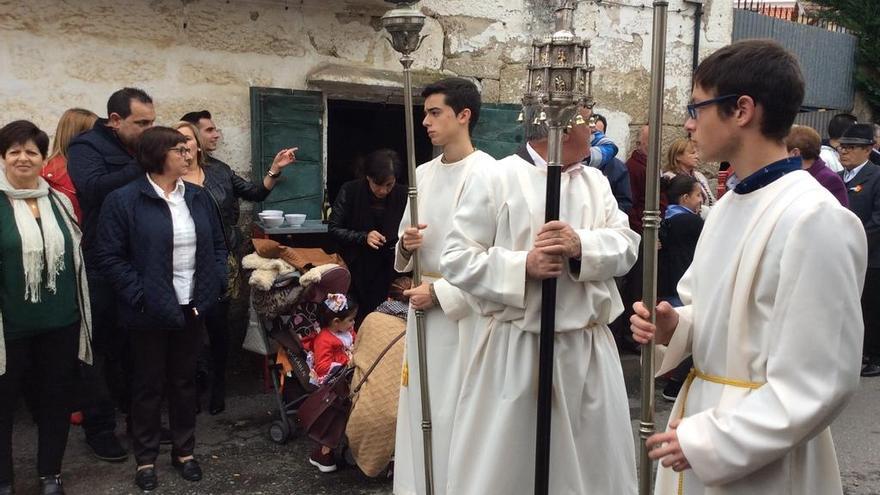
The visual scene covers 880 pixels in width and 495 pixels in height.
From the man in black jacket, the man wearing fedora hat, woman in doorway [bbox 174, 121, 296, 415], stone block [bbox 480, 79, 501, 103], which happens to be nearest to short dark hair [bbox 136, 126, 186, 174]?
the man in black jacket

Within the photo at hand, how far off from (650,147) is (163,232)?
114 inches

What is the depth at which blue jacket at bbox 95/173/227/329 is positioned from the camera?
13.5 ft

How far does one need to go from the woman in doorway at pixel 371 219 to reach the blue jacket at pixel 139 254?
64.6 inches

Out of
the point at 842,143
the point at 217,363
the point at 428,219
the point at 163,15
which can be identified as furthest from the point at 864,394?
the point at 163,15

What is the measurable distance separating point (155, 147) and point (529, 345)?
239 cm

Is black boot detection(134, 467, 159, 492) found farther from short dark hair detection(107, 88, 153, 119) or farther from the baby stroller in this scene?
short dark hair detection(107, 88, 153, 119)

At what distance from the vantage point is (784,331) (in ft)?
5.87

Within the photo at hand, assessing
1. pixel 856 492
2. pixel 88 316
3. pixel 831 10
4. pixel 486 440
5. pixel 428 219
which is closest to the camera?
pixel 486 440

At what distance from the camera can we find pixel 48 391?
4.03 meters

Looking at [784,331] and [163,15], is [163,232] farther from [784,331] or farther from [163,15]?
[784,331]

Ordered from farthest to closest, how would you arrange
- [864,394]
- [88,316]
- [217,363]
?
[864,394] < [217,363] < [88,316]

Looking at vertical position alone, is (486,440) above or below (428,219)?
below

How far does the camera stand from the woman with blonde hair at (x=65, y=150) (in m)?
4.69

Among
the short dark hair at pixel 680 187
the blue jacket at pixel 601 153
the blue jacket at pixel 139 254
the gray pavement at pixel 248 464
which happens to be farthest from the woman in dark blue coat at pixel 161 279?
the short dark hair at pixel 680 187
